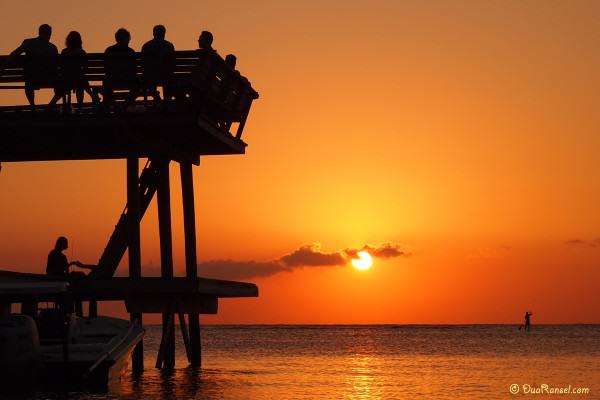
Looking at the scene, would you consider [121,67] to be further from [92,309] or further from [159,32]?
[92,309]

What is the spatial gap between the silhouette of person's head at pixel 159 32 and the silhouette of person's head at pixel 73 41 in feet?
5.57

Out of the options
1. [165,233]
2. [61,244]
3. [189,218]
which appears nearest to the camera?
[61,244]

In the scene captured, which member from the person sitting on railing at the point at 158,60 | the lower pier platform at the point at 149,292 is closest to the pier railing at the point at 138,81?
the person sitting on railing at the point at 158,60

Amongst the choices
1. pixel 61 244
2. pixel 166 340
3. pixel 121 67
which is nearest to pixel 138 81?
pixel 121 67

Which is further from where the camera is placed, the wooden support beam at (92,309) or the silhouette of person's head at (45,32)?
the wooden support beam at (92,309)

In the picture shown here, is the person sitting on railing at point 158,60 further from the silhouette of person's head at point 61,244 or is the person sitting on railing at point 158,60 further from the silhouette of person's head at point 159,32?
the silhouette of person's head at point 61,244

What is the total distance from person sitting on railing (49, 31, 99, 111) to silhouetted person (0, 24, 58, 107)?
22 cm

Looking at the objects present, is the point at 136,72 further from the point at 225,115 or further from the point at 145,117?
the point at 225,115

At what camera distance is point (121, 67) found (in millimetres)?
26516

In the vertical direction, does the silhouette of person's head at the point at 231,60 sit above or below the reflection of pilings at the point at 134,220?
above

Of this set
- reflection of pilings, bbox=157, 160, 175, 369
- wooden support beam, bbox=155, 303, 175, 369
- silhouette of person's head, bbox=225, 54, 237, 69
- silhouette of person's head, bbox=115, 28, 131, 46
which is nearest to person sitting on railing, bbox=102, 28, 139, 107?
silhouette of person's head, bbox=115, 28, 131, 46

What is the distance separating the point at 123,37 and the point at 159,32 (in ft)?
2.72

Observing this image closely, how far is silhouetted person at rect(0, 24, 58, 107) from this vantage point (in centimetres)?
2648

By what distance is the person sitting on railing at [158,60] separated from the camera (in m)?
26.5
